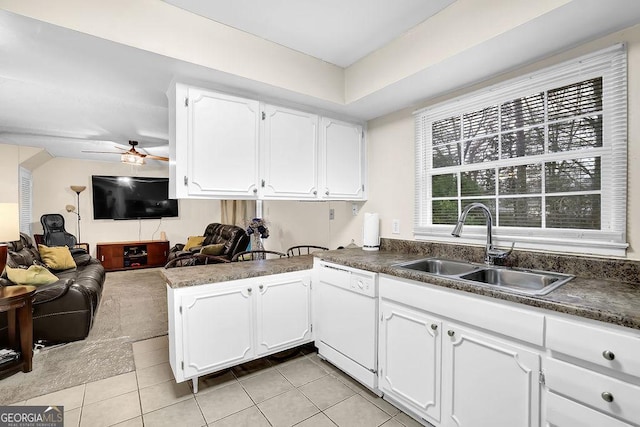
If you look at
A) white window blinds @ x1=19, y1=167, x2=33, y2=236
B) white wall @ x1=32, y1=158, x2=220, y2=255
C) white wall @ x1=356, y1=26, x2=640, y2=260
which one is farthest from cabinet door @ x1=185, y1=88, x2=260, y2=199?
white wall @ x1=32, y1=158, x2=220, y2=255

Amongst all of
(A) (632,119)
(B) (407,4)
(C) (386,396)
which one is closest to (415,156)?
(B) (407,4)

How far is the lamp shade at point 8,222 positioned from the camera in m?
2.24

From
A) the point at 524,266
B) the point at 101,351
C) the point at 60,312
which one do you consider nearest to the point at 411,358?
the point at 524,266

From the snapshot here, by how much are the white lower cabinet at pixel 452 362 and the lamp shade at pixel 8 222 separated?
279 centimetres

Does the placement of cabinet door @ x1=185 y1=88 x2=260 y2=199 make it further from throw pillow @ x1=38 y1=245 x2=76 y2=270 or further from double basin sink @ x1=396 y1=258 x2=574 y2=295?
throw pillow @ x1=38 y1=245 x2=76 y2=270

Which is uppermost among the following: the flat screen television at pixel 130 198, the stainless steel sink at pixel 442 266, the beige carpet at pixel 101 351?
the flat screen television at pixel 130 198

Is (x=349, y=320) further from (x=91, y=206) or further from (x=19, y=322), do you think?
(x=91, y=206)

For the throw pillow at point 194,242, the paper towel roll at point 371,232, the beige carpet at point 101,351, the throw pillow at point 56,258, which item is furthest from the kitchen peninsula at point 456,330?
the throw pillow at point 194,242

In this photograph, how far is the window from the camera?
1521mm

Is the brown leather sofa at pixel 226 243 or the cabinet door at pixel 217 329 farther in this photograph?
the brown leather sofa at pixel 226 243

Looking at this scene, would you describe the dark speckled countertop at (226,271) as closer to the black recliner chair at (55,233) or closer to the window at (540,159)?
the window at (540,159)

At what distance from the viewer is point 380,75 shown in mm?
2182

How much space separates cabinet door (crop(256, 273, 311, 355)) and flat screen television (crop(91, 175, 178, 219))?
18.0ft

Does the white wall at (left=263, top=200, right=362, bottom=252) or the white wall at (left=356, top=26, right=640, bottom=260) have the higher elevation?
the white wall at (left=356, top=26, right=640, bottom=260)
